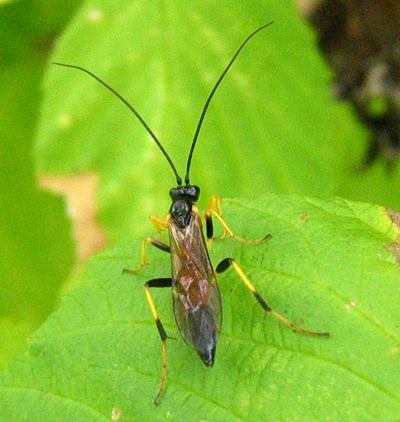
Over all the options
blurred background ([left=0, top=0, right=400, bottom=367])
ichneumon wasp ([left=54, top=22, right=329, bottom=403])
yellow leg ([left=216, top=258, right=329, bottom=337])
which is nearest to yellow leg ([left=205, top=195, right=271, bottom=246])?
ichneumon wasp ([left=54, top=22, right=329, bottom=403])

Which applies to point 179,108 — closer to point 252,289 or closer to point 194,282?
point 194,282

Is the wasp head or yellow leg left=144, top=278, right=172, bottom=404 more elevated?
the wasp head

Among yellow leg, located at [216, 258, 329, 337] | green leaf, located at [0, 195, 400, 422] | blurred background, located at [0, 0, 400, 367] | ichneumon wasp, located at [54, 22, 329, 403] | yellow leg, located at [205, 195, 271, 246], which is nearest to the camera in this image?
green leaf, located at [0, 195, 400, 422]

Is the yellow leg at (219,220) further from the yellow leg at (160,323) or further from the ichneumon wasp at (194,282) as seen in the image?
the yellow leg at (160,323)

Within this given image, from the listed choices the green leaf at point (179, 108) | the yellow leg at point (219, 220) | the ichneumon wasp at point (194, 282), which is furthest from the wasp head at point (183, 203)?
the green leaf at point (179, 108)

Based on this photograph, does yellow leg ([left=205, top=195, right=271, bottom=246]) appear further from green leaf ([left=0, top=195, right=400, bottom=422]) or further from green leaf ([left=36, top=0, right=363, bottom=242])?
green leaf ([left=36, top=0, right=363, bottom=242])

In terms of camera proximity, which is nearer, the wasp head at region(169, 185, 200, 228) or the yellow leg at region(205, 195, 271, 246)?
the yellow leg at region(205, 195, 271, 246)

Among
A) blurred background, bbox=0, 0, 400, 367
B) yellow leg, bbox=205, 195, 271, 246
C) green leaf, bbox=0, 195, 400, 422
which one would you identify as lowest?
green leaf, bbox=0, 195, 400, 422

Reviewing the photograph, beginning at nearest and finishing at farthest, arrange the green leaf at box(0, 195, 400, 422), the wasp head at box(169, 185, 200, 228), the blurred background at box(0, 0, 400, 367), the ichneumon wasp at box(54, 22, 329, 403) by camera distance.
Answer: the green leaf at box(0, 195, 400, 422) → the ichneumon wasp at box(54, 22, 329, 403) → the wasp head at box(169, 185, 200, 228) → the blurred background at box(0, 0, 400, 367)

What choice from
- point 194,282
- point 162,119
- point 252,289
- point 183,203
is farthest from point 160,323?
point 162,119
